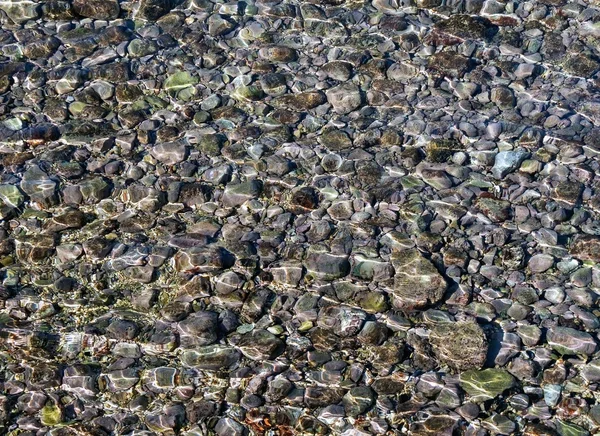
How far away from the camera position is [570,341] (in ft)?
14.3

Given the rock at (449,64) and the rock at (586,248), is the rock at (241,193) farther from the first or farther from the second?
the rock at (586,248)

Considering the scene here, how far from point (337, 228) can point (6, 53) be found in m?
2.83

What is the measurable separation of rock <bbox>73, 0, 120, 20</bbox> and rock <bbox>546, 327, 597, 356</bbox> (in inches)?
152

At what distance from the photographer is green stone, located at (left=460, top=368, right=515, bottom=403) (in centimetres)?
422

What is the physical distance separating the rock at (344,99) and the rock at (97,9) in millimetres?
1783

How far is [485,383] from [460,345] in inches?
8.6

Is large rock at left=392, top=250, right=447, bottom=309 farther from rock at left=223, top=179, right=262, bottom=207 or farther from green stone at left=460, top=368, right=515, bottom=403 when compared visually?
rock at left=223, top=179, right=262, bottom=207

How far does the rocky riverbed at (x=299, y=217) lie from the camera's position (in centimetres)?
430

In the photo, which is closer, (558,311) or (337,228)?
(558,311)

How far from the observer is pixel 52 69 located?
600 cm

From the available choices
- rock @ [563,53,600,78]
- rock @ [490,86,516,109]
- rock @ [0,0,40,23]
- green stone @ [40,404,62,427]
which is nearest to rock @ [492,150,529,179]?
rock @ [490,86,516,109]

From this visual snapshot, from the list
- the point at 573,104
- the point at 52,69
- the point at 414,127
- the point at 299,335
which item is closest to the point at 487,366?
the point at 299,335

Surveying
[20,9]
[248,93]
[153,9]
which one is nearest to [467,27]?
[248,93]

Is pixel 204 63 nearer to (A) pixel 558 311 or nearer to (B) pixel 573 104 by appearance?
(B) pixel 573 104
